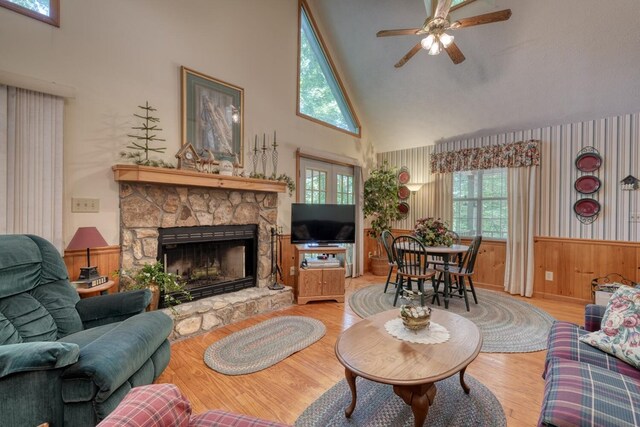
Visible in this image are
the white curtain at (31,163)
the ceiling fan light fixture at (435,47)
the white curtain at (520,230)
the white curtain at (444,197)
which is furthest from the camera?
the white curtain at (444,197)

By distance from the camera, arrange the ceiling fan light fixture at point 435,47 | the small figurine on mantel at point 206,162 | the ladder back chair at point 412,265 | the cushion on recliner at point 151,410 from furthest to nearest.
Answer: the ladder back chair at point 412,265
the small figurine on mantel at point 206,162
the ceiling fan light fixture at point 435,47
the cushion on recliner at point 151,410

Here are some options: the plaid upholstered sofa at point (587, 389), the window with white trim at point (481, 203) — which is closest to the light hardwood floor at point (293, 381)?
the plaid upholstered sofa at point (587, 389)

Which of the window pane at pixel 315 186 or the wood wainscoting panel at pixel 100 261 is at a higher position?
the window pane at pixel 315 186

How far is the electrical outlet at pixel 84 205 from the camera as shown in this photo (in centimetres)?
238

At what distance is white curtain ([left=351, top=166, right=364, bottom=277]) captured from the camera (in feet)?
16.8

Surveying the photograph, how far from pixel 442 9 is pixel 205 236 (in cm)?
308

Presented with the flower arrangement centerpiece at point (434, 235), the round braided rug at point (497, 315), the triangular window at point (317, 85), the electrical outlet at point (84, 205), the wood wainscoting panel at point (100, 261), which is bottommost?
the round braided rug at point (497, 315)

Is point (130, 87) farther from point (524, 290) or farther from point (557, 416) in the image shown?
point (524, 290)

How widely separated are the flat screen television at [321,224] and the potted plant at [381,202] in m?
1.30

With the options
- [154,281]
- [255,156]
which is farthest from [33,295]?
[255,156]

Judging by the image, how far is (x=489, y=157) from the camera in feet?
14.5

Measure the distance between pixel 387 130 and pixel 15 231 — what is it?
16.4 feet

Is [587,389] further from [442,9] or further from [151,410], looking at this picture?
[442,9]

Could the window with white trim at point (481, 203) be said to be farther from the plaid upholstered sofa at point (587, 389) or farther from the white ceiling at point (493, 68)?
the plaid upholstered sofa at point (587, 389)
